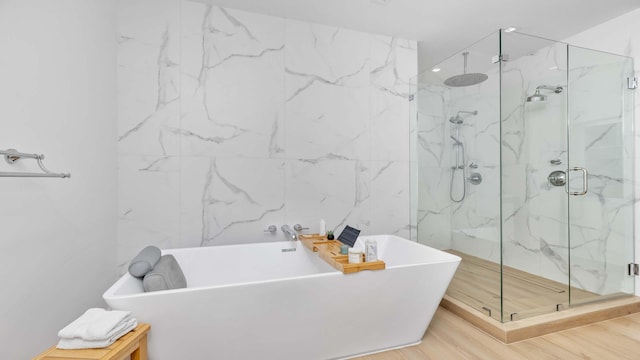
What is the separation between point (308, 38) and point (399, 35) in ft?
3.19

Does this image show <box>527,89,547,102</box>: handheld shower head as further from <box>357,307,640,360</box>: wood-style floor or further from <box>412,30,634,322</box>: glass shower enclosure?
<box>357,307,640,360</box>: wood-style floor

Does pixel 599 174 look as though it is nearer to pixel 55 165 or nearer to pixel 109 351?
pixel 109 351

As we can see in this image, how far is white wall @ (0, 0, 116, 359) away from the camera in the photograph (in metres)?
1.33

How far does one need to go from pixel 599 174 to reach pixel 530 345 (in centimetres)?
165

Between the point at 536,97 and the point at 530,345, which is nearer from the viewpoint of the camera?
the point at 530,345

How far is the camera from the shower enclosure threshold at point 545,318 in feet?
6.83

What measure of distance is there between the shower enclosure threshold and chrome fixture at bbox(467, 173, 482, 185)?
39.9 inches

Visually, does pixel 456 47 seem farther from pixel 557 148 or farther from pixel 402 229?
pixel 402 229

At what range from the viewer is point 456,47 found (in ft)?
11.0

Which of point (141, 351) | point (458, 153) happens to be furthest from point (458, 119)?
point (141, 351)

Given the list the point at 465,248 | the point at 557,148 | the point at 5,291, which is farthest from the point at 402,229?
the point at 5,291

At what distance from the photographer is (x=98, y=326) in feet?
4.24

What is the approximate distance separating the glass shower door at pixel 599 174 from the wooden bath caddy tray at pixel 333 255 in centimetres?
192

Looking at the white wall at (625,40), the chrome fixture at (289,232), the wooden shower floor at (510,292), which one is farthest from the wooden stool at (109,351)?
the white wall at (625,40)
